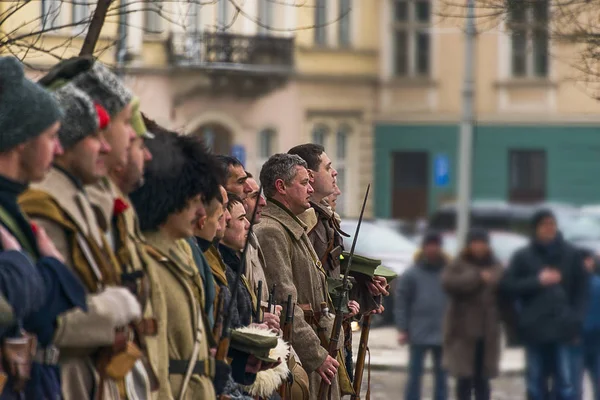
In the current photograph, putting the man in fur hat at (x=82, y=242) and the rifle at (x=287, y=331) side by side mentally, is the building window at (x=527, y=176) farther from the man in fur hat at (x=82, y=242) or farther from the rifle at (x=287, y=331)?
the man in fur hat at (x=82, y=242)

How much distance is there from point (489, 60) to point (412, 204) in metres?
3.79

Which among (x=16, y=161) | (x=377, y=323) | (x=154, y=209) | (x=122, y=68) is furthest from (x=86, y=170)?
(x=377, y=323)

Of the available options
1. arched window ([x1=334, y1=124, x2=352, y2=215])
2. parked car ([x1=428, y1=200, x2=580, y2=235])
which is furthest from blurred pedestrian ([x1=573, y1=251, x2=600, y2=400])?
arched window ([x1=334, y1=124, x2=352, y2=215])

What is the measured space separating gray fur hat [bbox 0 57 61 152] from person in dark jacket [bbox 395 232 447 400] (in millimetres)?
10360

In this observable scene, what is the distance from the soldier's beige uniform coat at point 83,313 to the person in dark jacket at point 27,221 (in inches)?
2.3

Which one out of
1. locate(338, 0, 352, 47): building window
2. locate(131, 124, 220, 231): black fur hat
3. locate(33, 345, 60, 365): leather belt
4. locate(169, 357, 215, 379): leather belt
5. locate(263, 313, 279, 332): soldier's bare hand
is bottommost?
locate(263, 313, 279, 332): soldier's bare hand

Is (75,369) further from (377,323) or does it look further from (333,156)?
(333,156)

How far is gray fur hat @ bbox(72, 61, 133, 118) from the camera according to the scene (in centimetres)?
519

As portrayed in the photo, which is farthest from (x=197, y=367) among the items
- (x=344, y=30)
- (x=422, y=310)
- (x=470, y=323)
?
(x=344, y=30)

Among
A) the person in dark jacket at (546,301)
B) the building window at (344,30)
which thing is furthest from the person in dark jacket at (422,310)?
the building window at (344,30)

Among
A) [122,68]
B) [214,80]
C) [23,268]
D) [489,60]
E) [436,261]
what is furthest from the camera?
[489,60]

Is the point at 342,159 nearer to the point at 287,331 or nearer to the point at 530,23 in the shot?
the point at 530,23

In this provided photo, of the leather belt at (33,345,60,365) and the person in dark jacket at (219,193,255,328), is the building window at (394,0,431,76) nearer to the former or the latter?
the person in dark jacket at (219,193,255,328)

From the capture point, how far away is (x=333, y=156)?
1641 inches
